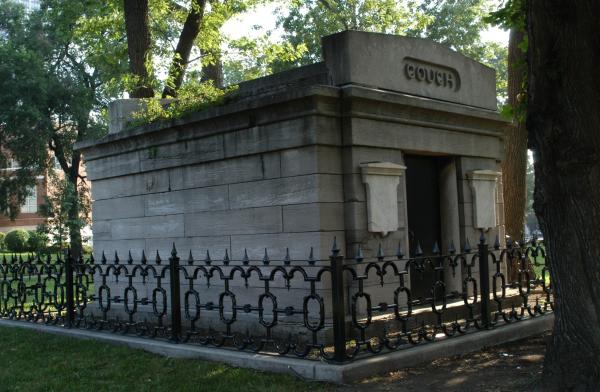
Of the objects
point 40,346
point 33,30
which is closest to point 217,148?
point 40,346

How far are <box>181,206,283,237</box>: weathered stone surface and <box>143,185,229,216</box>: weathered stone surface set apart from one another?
10 centimetres

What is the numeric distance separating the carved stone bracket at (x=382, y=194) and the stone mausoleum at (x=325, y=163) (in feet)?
0.05

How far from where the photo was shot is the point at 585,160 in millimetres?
5160

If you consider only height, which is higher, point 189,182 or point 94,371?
point 189,182

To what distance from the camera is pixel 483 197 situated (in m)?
9.75

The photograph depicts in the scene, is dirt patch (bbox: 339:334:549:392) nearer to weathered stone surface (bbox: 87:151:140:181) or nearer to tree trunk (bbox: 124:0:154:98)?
weathered stone surface (bbox: 87:151:140:181)

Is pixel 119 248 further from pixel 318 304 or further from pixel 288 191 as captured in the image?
pixel 318 304

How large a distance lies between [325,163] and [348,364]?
251cm

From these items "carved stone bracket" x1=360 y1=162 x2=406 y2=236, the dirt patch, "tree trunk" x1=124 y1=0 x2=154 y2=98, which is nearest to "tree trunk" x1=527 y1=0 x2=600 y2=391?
the dirt patch

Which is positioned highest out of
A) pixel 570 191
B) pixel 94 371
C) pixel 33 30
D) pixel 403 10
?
pixel 33 30

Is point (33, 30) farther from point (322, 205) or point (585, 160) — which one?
point (585, 160)

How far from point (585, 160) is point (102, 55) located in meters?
14.0

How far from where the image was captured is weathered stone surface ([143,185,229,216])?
871 centimetres

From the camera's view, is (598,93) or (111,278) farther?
(111,278)
